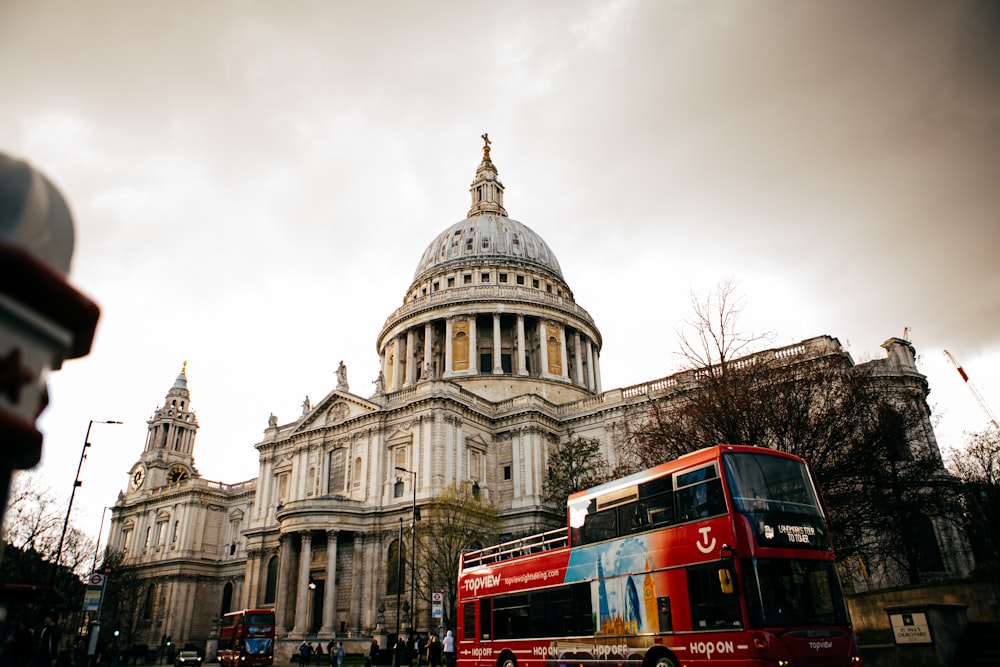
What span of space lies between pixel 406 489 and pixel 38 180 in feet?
152

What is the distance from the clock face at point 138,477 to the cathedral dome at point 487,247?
42.1 metres

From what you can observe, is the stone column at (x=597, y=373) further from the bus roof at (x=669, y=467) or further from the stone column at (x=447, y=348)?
the bus roof at (x=669, y=467)

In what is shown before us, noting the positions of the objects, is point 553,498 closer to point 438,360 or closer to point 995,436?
point 438,360

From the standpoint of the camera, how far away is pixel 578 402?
2217 inches

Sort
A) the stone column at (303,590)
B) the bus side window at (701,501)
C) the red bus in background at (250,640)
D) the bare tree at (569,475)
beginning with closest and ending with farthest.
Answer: the bus side window at (701,501), the red bus in background at (250,640), the bare tree at (569,475), the stone column at (303,590)

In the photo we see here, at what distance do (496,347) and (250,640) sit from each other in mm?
34670

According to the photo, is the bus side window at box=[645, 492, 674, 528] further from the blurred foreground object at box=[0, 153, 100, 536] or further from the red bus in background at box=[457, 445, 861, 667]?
the blurred foreground object at box=[0, 153, 100, 536]

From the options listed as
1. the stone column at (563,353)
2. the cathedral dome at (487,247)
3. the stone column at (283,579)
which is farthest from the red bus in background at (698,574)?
the cathedral dome at (487,247)

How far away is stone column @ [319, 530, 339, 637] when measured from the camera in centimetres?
4350

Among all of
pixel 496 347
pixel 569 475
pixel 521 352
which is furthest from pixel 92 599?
pixel 521 352

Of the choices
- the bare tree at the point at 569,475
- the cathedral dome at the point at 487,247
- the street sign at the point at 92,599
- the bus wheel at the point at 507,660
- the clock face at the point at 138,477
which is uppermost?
the cathedral dome at the point at 487,247

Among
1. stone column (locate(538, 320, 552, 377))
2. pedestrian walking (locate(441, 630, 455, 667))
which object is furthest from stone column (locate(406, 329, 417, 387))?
pedestrian walking (locate(441, 630, 455, 667))

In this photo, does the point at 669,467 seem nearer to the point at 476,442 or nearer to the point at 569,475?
the point at 569,475

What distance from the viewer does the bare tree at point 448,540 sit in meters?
37.1
